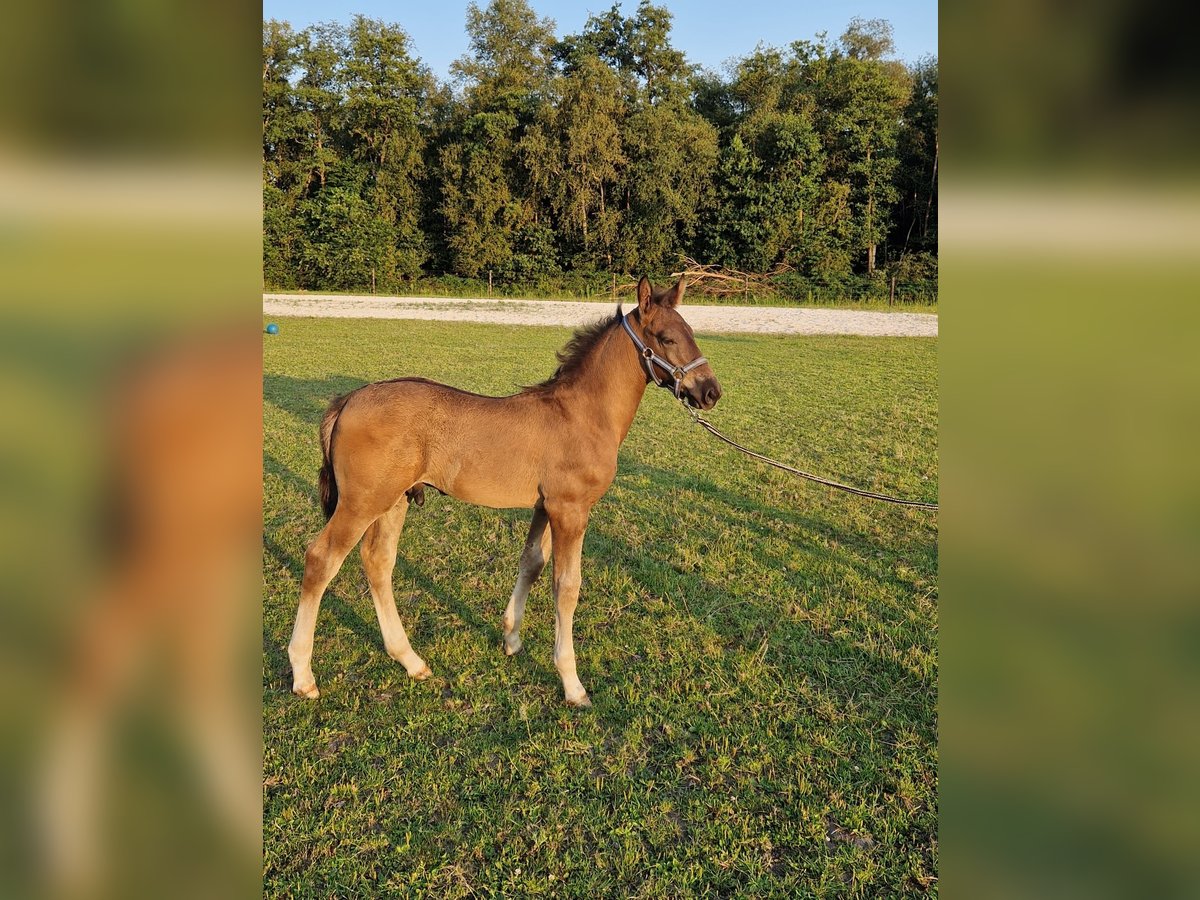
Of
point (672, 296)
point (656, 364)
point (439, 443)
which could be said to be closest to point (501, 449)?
point (439, 443)

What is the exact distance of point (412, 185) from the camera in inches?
1773

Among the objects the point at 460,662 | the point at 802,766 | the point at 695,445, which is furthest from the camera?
the point at 695,445

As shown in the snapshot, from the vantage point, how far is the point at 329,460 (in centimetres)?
405

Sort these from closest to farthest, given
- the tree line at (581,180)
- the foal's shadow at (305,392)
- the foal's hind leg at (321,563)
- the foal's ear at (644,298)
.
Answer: the foal's hind leg at (321,563)
the foal's ear at (644,298)
the foal's shadow at (305,392)
the tree line at (581,180)

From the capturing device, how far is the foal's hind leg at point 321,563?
153 inches

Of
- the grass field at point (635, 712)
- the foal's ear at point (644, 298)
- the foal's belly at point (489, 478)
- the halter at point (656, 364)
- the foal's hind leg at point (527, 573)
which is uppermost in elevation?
the foal's ear at point (644, 298)

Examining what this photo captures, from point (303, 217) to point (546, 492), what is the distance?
41948 millimetres

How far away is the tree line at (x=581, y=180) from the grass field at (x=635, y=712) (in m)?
37.0

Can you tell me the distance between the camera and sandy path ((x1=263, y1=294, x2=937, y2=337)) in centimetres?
2581

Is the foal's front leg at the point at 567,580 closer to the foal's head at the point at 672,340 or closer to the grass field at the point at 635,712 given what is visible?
the grass field at the point at 635,712
